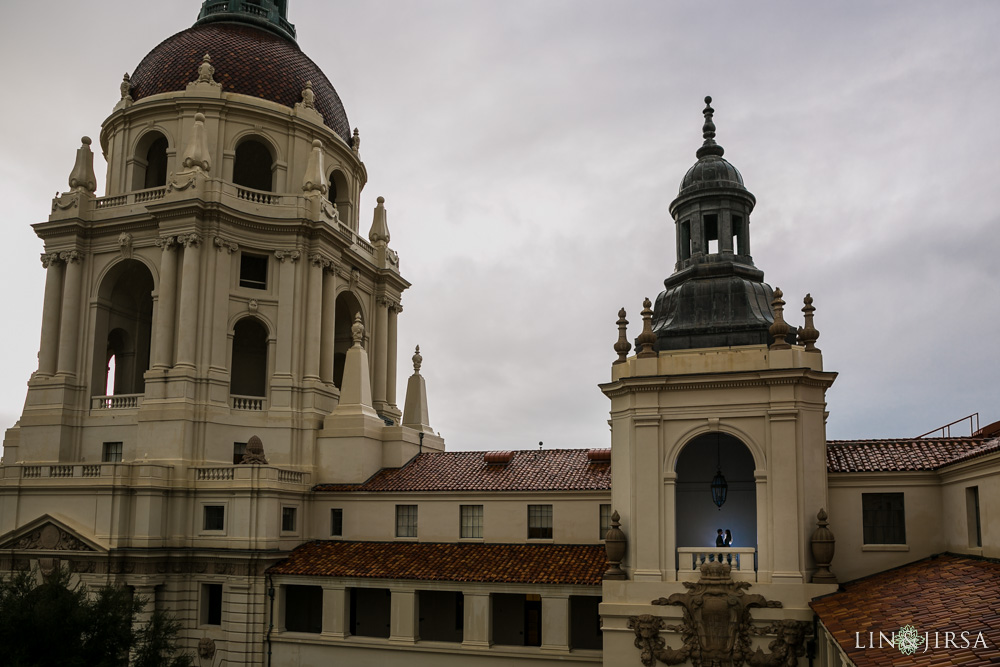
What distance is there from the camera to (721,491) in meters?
29.3

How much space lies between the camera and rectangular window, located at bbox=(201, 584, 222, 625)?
122ft

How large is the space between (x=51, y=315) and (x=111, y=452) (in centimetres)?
803

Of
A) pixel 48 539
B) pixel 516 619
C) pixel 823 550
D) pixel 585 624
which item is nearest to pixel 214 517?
pixel 48 539

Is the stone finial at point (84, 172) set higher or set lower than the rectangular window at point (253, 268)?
higher

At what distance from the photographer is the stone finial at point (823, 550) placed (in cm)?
2553

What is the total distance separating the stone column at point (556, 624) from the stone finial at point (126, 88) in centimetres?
3431

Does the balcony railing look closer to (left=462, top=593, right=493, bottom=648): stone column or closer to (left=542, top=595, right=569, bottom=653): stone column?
(left=542, top=595, right=569, bottom=653): stone column

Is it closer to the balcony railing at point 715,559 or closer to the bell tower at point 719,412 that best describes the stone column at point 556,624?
the bell tower at point 719,412

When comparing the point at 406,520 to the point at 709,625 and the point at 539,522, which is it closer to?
the point at 539,522

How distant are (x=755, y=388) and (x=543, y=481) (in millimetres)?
12678

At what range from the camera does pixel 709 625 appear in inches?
1015

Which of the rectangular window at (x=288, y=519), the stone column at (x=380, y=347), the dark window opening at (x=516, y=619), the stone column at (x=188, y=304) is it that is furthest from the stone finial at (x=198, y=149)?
the dark window opening at (x=516, y=619)

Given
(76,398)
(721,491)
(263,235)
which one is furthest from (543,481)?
(76,398)

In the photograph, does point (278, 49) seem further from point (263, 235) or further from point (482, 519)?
point (482, 519)
